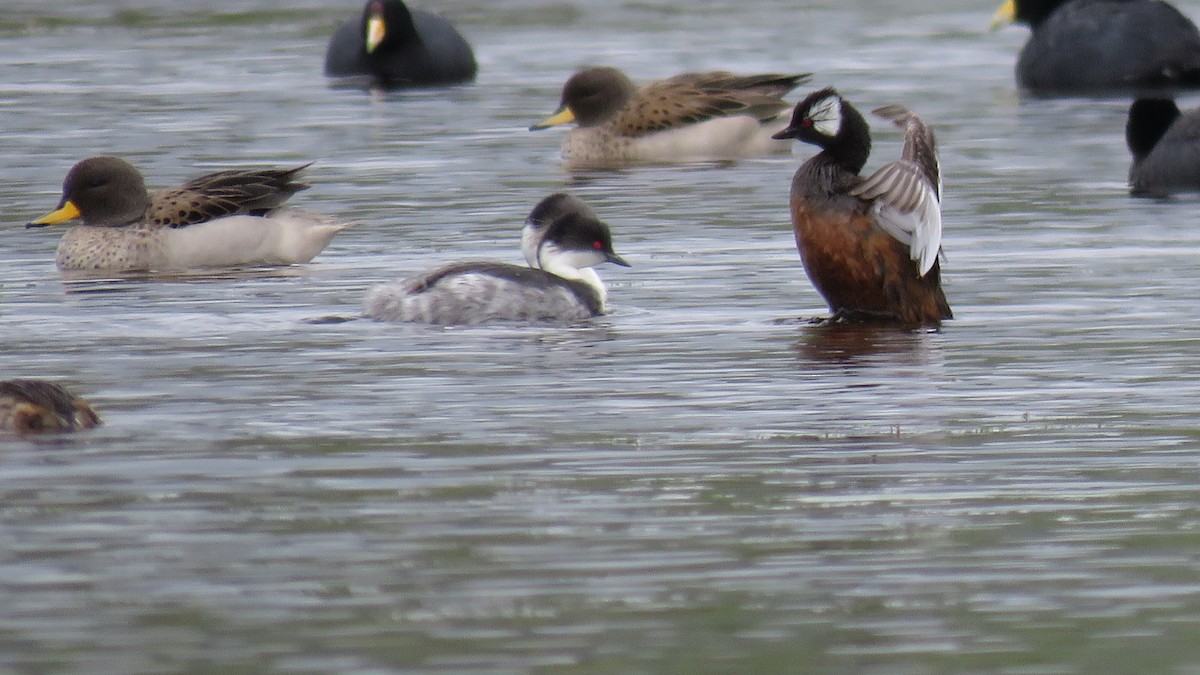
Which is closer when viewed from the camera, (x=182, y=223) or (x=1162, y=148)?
(x=182, y=223)

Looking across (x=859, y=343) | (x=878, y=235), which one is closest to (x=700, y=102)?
(x=878, y=235)

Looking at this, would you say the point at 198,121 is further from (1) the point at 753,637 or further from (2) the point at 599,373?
(1) the point at 753,637

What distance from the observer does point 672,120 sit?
2038 centimetres

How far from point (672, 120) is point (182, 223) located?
20.9 ft

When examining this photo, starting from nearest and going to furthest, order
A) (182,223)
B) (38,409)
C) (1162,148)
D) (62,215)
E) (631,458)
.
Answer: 1. (631,458)
2. (38,409)
3. (182,223)
4. (62,215)
5. (1162,148)

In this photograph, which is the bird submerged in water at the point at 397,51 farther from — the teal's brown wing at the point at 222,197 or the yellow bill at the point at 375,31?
the teal's brown wing at the point at 222,197

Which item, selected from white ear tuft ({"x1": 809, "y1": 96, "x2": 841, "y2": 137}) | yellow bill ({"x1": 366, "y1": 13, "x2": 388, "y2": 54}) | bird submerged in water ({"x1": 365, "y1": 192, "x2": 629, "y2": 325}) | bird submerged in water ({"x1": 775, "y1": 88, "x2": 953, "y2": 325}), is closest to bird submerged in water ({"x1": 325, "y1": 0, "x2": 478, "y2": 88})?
yellow bill ({"x1": 366, "y1": 13, "x2": 388, "y2": 54})

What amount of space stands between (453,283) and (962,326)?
220cm

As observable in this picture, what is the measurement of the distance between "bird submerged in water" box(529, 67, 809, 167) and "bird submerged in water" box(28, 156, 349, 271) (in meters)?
5.32

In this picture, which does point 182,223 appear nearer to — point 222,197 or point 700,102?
point 222,197

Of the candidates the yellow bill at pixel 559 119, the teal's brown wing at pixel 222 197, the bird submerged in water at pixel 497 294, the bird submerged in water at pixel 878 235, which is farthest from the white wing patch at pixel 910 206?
the yellow bill at pixel 559 119

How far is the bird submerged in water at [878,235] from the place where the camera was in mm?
11477

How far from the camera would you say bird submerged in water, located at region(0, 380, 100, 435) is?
8.74 m

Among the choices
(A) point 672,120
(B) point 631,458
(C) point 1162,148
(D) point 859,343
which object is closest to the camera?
(B) point 631,458
